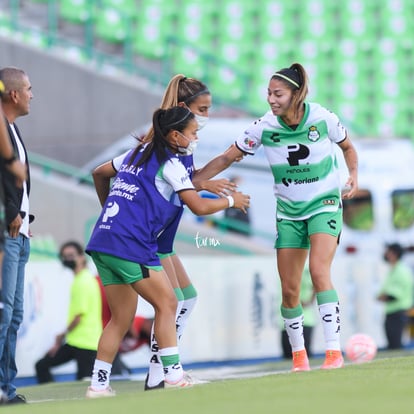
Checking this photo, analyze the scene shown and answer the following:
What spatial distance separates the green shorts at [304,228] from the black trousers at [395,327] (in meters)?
10.1

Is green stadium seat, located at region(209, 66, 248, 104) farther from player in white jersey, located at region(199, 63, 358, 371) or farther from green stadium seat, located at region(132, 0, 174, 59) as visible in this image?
player in white jersey, located at region(199, 63, 358, 371)

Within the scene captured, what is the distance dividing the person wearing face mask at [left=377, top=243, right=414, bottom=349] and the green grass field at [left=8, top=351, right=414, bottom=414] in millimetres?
10807

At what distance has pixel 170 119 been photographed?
8.41m

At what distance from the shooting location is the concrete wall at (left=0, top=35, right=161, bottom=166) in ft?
76.5

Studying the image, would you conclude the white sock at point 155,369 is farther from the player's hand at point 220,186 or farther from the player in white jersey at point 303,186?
the player's hand at point 220,186

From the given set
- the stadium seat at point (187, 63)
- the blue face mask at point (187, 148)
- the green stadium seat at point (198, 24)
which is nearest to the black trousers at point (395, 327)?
the stadium seat at point (187, 63)

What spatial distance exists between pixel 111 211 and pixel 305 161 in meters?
1.67

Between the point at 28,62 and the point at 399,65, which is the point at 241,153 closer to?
the point at 28,62

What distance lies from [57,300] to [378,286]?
671 cm

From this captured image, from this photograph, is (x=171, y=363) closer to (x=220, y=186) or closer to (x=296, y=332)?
(x=220, y=186)

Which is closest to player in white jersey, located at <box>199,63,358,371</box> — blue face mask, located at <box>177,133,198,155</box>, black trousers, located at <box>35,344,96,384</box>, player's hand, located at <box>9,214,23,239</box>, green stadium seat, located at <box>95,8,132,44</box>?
blue face mask, located at <box>177,133,198,155</box>

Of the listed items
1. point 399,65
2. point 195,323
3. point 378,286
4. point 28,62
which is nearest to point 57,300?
point 195,323

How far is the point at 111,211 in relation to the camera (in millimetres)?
8273

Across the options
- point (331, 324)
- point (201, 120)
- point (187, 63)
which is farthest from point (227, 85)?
point (331, 324)
